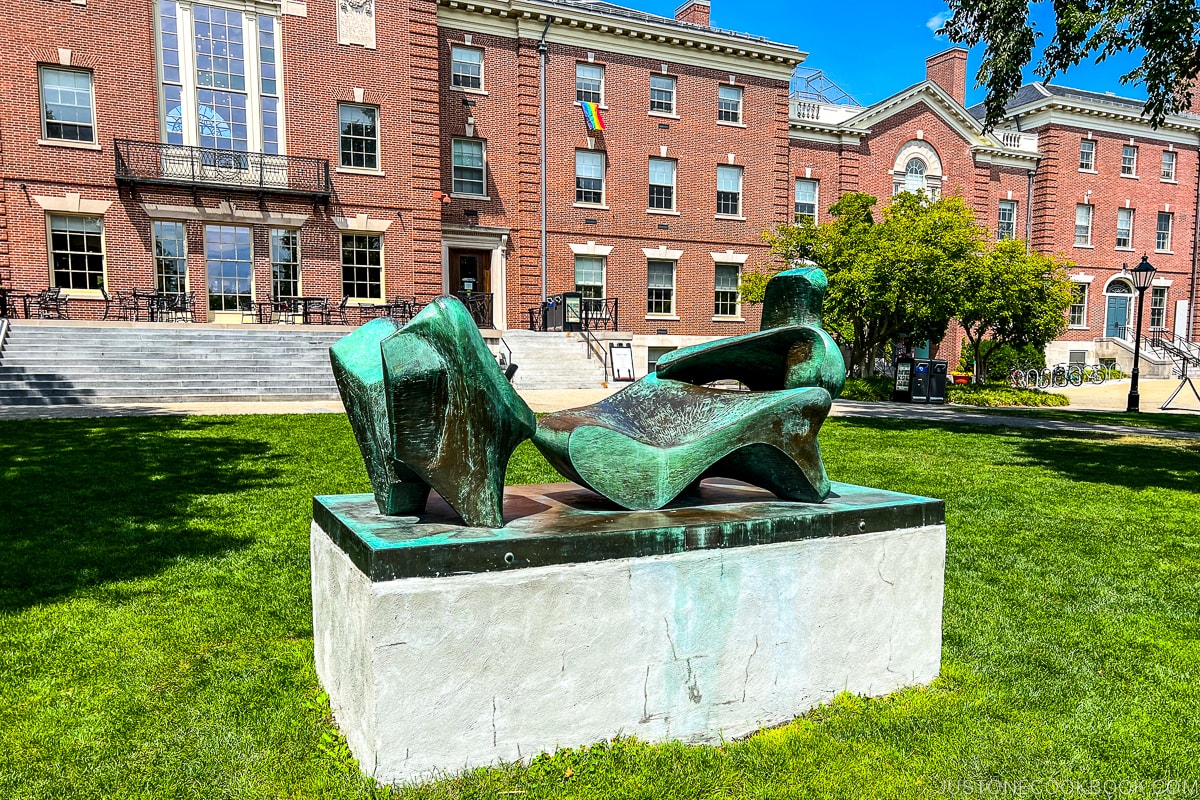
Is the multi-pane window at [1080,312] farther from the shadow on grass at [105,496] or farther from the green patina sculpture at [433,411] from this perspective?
the green patina sculpture at [433,411]

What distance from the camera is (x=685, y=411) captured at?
3750 mm

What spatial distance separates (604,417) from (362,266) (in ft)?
71.8

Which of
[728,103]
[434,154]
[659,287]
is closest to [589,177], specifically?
[659,287]

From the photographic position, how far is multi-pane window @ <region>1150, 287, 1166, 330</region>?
38.8m

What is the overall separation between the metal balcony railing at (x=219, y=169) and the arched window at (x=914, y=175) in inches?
946

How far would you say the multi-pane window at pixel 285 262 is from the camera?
74.4 feet

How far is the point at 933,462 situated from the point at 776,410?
7585 mm

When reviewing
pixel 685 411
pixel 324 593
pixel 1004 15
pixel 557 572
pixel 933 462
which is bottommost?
pixel 933 462

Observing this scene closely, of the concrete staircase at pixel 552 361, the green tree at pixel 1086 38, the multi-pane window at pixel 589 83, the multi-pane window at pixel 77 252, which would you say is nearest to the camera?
the green tree at pixel 1086 38

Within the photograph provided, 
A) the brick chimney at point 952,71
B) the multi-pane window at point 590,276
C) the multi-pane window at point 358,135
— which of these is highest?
the brick chimney at point 952,71

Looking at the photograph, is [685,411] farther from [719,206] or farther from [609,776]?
[719,206]

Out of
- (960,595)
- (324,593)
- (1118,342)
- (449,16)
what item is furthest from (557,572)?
(1118,342)

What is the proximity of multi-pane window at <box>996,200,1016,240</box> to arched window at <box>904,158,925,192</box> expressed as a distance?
552cm

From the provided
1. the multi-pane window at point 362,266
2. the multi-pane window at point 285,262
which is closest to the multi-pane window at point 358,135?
the multi-pane window at point 362,266
